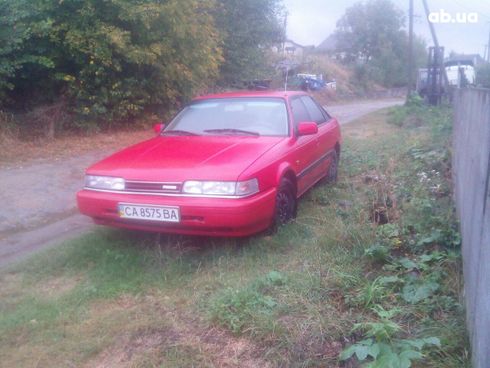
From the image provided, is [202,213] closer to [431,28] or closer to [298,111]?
[298,111]

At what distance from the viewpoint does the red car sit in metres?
4.08

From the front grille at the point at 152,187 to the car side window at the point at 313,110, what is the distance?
110 inches

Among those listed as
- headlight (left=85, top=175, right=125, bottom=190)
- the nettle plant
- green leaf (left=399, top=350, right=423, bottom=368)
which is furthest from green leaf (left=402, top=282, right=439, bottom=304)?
headlight (left=85, top=175, right=125, bottom=190)

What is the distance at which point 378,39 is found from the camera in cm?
5275

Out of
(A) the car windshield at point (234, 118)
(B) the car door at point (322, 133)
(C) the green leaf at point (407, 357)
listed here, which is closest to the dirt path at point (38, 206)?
(A) the car windshield at point (234, 118)

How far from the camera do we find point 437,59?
21703 mm

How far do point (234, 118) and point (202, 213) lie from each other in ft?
5.81

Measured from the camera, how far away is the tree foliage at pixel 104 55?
10.0 metres

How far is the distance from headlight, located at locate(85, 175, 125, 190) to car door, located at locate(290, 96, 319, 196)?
5.63 ft

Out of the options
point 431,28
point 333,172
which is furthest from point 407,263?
point 431,28

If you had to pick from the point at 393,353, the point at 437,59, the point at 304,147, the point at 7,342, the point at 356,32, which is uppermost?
the point at 356,32

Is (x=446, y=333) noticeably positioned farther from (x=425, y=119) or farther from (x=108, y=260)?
(x=425, y=119)

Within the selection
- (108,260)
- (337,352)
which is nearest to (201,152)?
(108,260)

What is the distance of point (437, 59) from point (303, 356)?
21523 millimetres
